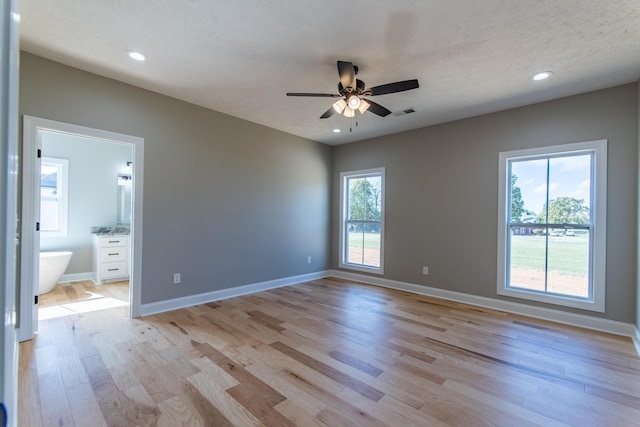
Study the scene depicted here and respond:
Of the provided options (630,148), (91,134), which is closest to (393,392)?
A: (630,148)

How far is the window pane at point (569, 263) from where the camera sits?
11.3 feet

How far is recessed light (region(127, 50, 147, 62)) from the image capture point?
107 inches

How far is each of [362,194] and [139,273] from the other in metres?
3.93

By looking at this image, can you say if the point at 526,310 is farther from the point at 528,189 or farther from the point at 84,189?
the point at 84,189

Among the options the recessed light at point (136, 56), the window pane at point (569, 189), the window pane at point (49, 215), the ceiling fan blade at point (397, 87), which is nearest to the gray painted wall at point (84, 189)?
the window pane at point (49, 215)

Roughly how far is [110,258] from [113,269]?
20 cm

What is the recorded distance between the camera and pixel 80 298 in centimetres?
413

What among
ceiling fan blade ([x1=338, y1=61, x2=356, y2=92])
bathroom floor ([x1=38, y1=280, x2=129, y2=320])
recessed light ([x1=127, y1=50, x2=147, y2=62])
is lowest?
bathroom floor ([x1=38, y1=280, x2=129, y2=320])

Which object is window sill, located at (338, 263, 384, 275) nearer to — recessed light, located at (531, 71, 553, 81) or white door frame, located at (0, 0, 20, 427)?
recessed light, located at (531, 71, 553, 81)

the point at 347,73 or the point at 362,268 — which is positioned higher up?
the point at 347,73

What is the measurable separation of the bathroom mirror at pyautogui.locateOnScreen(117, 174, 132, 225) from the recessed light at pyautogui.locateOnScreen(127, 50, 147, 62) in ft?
11.9

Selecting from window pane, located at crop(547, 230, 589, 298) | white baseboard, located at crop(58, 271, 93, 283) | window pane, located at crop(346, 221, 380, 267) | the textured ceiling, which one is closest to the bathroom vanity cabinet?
white baseboard, located at crop(58, 271, 93, 283)

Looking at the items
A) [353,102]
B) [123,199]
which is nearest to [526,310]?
[353,102]

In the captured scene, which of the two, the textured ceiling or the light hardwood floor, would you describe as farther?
the textured ceiling
